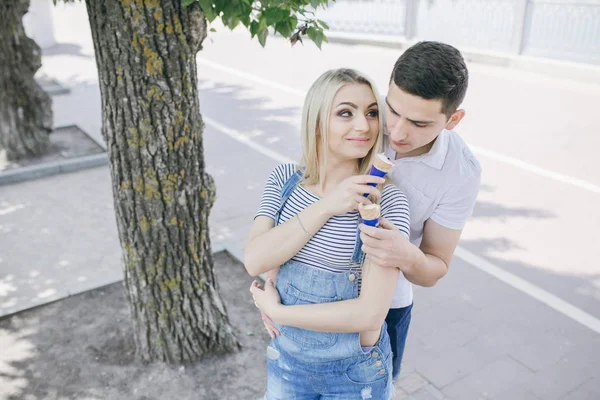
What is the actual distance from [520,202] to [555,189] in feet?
1.98

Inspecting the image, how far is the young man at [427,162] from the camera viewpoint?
5.99ft

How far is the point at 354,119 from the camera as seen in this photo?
1989 mm

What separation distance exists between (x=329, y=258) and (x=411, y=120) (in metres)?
0.56

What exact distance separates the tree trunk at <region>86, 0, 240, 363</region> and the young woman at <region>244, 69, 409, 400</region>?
1.22 meters

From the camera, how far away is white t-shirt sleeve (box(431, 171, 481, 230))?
201 centimetres

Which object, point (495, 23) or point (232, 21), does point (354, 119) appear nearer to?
point (232, 21)

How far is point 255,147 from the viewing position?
8.51 meters

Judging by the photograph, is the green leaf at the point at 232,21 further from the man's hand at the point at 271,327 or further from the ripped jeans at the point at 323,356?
the man's hand at the point at 271,327

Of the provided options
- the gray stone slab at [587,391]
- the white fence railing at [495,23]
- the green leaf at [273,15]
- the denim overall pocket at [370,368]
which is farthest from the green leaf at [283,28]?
the white fence railing at [495,23]

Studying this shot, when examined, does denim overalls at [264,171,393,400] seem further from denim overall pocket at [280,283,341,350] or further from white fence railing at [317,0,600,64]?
white fence railing at [317,0,600,64]

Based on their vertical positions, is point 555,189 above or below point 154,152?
below

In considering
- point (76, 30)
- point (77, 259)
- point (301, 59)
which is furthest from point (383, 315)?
point (76, 30)

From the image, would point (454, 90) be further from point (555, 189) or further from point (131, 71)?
point (555, 189)

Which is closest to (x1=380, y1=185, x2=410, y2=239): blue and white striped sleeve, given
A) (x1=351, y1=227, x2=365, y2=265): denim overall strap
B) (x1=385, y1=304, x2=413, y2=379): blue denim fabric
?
(x1=351, y1=227, x2=365, y2=265): denim overall strap
